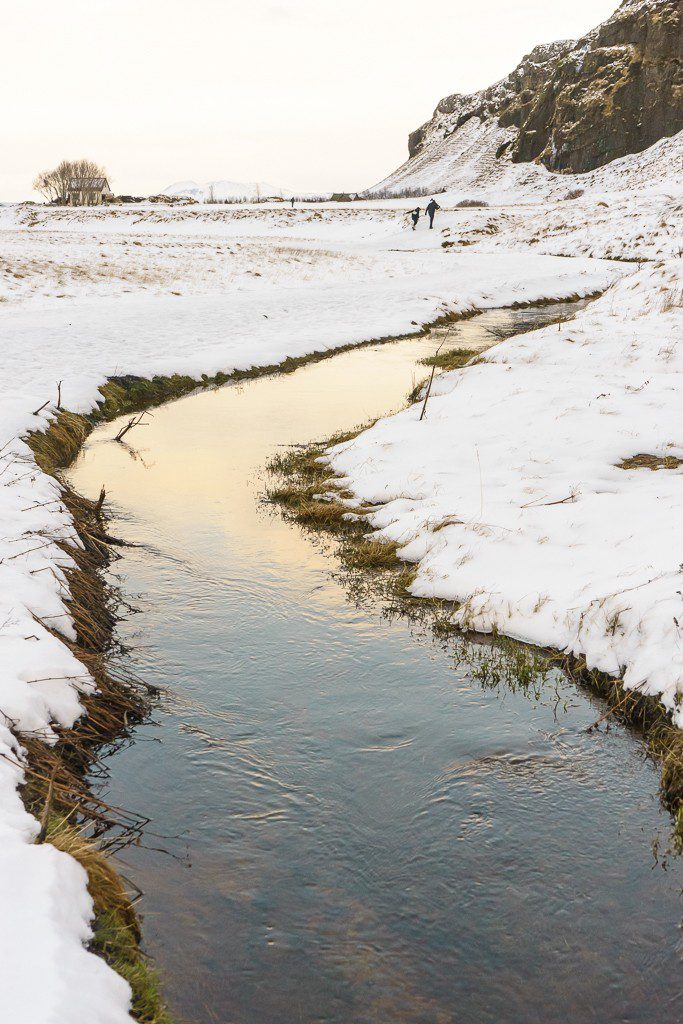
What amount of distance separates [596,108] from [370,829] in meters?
93.8

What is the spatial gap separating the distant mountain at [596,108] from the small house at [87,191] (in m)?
38.5

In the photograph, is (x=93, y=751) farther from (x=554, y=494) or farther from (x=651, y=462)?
(x=651, y=462)

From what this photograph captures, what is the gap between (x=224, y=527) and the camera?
10172 millimetres

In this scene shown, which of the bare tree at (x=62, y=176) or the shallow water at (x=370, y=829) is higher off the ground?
the bare tree at (x=62, y=176)

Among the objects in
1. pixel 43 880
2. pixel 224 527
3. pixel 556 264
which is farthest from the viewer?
pixel 556 264

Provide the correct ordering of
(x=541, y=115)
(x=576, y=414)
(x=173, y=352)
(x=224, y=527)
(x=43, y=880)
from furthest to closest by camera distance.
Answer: (x=541, y=115) < (x=173, y=352) < (x=576, y=414) < (x=224, y=527) < (x=43, y=880)

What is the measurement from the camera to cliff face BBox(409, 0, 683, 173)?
81.5m

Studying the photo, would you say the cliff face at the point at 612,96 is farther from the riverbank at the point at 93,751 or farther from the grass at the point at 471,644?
the riverbank at the point at 93,751

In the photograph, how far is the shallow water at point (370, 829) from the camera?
3996 mm

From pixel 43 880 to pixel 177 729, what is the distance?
7.22ft

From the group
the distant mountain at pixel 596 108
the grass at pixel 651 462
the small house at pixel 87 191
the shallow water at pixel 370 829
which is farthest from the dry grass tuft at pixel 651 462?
the small house at pixel 87 191

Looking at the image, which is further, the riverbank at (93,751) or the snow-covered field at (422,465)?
the snow-covered field at (422,465)

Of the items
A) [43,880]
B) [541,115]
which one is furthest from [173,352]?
[541,115]

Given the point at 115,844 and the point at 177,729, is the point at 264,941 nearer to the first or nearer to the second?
the point at 115,844
